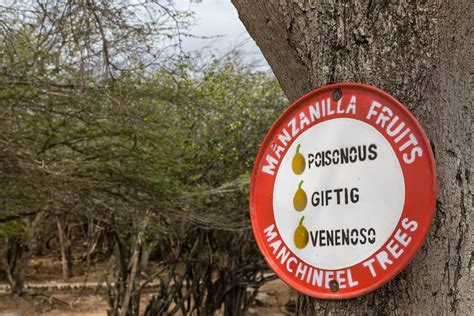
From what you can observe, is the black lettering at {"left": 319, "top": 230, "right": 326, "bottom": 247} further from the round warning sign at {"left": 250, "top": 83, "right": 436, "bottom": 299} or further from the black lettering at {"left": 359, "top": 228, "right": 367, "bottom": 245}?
the black lettering at {"left": 359, "top": 228, "right": 367, "bottom": 245}

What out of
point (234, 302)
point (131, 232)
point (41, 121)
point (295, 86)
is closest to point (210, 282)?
point (234, 302)

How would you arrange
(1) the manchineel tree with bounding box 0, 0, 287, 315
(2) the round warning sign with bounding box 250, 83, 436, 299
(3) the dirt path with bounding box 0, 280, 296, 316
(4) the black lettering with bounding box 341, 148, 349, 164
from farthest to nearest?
(3) the dirt path with bounding box 0, 280, 296, 316 < (1) the manchineel tree with bounding box 0, 0, 287, 315 < (4) the black lettering with bounding box 341, 148, 349, 164 < (2) the round warning sign with bounding box 250, 83, 436, 299

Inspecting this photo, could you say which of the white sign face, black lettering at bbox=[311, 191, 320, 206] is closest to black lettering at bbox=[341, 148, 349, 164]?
the white sign face

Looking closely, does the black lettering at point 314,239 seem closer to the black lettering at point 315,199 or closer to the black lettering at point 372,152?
the black lettering at point 315,199

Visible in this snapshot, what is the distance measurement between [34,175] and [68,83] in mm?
1112

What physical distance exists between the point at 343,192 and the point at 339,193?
1 cm

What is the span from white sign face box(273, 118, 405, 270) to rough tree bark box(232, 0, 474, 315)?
0.13m

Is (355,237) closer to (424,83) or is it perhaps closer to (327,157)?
(327,157)

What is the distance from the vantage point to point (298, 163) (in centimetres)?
207

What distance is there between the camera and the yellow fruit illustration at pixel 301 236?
201 cm

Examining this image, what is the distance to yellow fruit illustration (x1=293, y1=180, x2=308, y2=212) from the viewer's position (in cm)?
203

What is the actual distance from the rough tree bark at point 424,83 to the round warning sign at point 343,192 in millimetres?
78

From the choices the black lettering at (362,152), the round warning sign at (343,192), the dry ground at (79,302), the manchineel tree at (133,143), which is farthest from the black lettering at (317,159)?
the dry ground at (79,302)

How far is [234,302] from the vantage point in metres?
14.1
